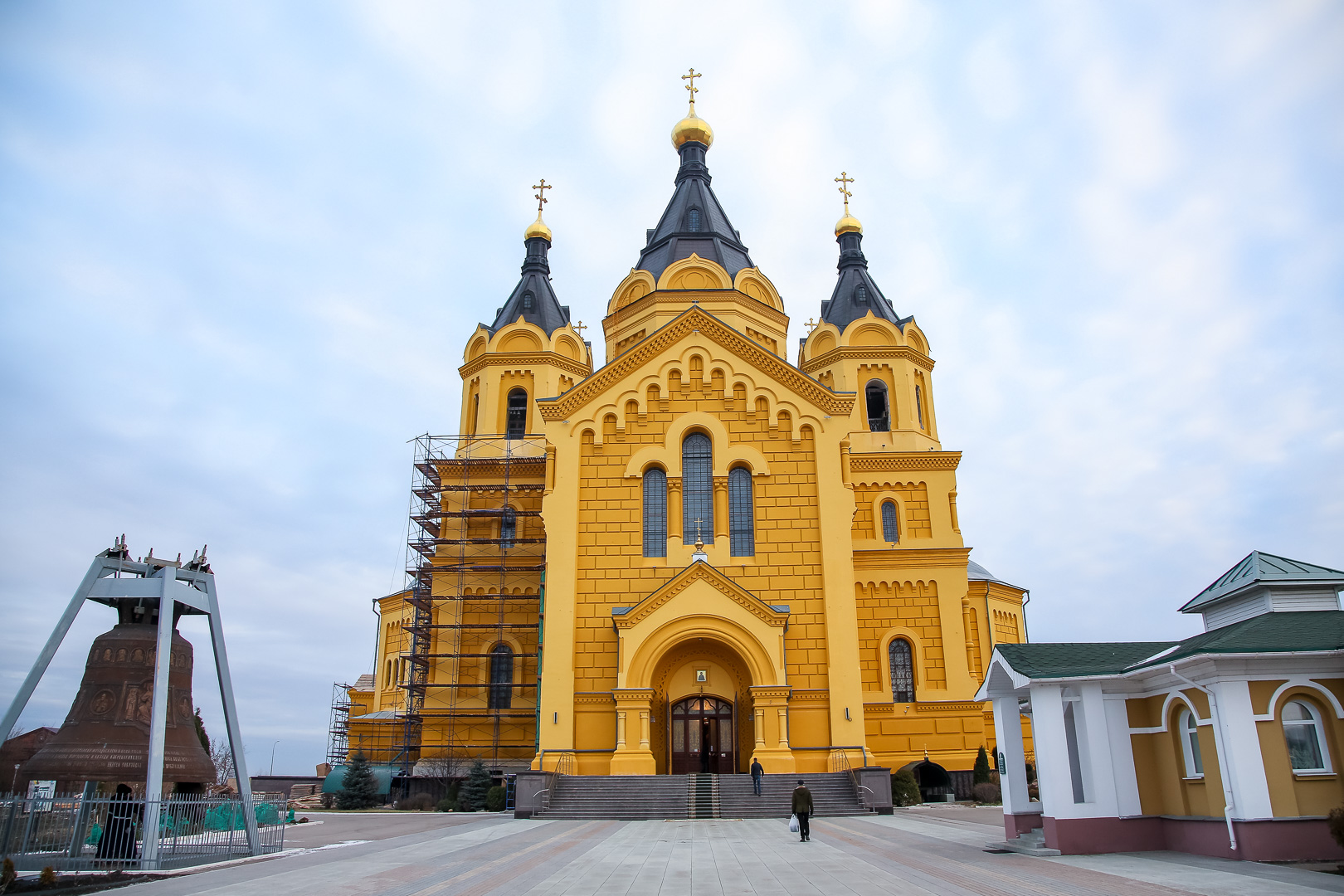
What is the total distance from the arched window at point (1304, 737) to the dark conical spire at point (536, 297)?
2719 centimetres

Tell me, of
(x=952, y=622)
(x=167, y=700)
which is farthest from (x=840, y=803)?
(x=167, y=700)

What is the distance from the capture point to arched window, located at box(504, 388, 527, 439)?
111 ft

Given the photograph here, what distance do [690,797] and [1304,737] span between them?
13296 millimetres

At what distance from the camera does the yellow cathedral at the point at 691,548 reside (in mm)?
24625

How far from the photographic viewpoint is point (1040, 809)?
49.8 feet

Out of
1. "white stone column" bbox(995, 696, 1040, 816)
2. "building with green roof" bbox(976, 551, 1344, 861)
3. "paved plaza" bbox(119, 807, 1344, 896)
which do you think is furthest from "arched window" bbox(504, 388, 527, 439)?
"white stone column" bbox(995, 696, 1040, 816)

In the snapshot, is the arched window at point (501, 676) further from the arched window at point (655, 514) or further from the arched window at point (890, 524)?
the arched window at point (890, 524)

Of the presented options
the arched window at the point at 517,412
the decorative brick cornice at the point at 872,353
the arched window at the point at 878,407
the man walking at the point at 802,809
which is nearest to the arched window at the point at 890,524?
the arched window at the point at 878,407

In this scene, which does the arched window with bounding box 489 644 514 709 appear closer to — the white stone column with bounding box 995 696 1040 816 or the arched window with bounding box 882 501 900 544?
the arched window with bounding box 882 501 900 544

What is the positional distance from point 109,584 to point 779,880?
417 inches

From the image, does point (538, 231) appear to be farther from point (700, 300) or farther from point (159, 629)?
point (159, 629)

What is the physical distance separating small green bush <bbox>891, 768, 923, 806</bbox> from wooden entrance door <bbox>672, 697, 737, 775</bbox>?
4645mm

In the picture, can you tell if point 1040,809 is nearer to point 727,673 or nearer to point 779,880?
point 779,880

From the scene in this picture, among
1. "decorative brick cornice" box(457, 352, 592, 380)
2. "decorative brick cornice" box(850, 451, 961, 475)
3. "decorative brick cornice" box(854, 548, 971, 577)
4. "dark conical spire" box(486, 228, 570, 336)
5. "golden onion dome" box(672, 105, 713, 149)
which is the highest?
"golden onion dome" box(672, 105, 713, 149)
